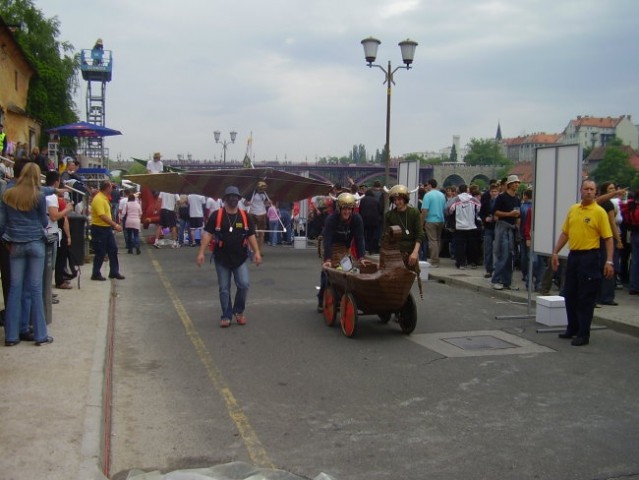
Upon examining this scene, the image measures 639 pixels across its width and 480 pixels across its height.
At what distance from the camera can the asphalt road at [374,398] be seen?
445 cm

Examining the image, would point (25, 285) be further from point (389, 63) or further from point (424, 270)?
point (389, 63)

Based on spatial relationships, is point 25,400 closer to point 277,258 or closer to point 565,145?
point 565,145

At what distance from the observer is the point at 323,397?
5.80m

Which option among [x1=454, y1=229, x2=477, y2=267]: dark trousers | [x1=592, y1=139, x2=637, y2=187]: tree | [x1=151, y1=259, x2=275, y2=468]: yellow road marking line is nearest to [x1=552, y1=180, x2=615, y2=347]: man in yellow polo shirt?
[x1=151, y1=259, x2=275, y2=468]: yellow road marking line

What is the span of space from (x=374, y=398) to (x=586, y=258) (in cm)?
Answer: 362

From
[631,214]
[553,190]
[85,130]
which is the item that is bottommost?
[631,214]

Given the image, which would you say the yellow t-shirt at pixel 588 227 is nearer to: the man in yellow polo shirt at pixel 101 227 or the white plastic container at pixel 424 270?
the white plastic container at pixel 424 270

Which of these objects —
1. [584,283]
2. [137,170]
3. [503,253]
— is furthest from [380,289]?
[137,170]

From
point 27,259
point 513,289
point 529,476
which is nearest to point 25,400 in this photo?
point 27,259

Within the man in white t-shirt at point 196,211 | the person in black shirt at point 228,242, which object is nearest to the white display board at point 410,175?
the person in black shirt at point 228,242

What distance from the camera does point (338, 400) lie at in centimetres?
571

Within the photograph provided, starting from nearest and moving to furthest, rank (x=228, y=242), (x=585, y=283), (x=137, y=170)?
(x=585, y=283) → (x=228, y=242) → (x=137, y=170)

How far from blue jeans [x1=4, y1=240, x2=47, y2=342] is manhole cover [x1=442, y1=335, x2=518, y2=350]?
4680mm

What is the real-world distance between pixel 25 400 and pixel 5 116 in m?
34.4
